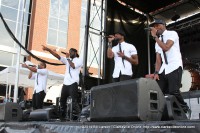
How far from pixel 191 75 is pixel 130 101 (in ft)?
16.9

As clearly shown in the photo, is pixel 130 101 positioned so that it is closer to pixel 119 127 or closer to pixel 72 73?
pixel 119 127

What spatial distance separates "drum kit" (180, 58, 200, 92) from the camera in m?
6.62

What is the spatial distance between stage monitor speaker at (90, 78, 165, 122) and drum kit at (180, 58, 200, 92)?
474cm

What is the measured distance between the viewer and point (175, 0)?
7297 mm

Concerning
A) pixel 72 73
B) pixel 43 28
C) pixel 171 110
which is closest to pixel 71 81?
pixel 72 73

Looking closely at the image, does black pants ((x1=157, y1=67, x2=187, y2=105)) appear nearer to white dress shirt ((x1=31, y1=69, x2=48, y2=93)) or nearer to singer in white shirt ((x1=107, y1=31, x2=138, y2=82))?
singer in white shirt ((x1=107, y1=31, x2=138, y2=82))

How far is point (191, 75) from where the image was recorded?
268 inches

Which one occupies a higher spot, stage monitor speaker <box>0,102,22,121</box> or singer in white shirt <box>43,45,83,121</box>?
singer in white shirt <box>43,45,83,121</box>

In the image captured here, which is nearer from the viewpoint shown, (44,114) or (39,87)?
(44,114)

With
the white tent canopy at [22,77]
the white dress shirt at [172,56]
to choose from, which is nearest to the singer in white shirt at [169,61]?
the white dress shirt at [172,56]

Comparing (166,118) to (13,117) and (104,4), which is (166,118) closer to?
(13,117)

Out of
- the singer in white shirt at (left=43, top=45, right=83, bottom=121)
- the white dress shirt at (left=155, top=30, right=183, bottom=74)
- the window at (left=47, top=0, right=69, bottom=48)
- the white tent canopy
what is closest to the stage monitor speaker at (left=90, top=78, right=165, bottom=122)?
the white dress shirt at (left=155, top=30, right=183, bottom=74)

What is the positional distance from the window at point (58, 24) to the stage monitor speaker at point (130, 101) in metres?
14.2

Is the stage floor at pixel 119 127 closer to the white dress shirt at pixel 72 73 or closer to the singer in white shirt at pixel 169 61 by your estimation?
the singer in white shirt at pixel 169 61
